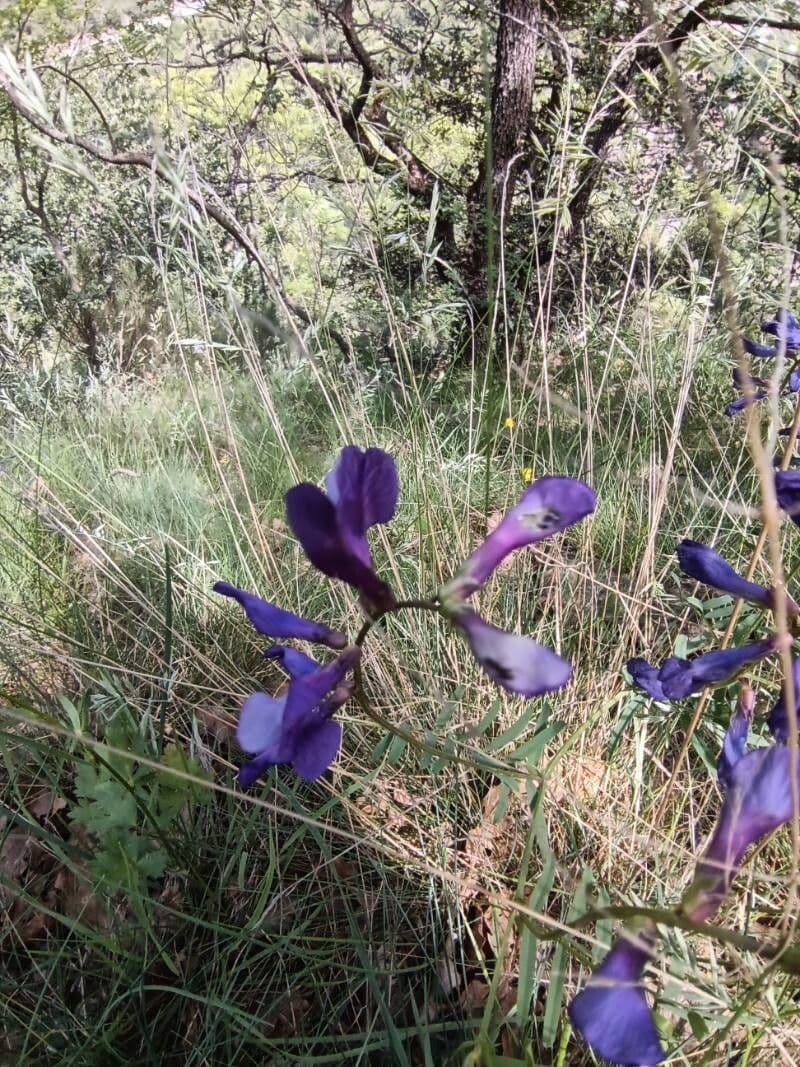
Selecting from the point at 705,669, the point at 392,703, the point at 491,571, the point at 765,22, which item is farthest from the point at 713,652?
the point at 765,22

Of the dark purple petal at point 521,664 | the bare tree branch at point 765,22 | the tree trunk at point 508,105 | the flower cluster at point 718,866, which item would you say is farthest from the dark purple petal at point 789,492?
the tree trunk at point 508,105

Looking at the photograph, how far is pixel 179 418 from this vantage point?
8.75ft

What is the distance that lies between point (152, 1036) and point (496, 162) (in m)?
2.98

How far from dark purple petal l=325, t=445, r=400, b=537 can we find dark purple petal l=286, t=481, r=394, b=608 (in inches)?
0.5

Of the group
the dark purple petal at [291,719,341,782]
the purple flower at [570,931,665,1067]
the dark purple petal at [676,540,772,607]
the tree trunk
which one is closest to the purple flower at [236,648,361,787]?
the dark purple petal at [291,719,341,782]

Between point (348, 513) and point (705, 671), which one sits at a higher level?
point (348, 513)

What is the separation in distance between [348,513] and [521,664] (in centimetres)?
20

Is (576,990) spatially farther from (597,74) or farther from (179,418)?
(597,74)

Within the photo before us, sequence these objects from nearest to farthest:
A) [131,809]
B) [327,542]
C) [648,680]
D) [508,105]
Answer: [327,542], [648,680], [131,809], [508,105]

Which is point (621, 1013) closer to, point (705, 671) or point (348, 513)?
point (705, 671)

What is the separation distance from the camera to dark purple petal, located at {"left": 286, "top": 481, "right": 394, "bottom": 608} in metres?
0.60

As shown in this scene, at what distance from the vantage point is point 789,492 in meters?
0.75

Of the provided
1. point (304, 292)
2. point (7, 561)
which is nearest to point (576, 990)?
point (7, 561)

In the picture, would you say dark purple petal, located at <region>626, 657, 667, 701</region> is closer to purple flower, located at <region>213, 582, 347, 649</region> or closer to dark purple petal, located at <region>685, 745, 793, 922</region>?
dark purple petal, located at <region>685, 745, 793, 922</region>
